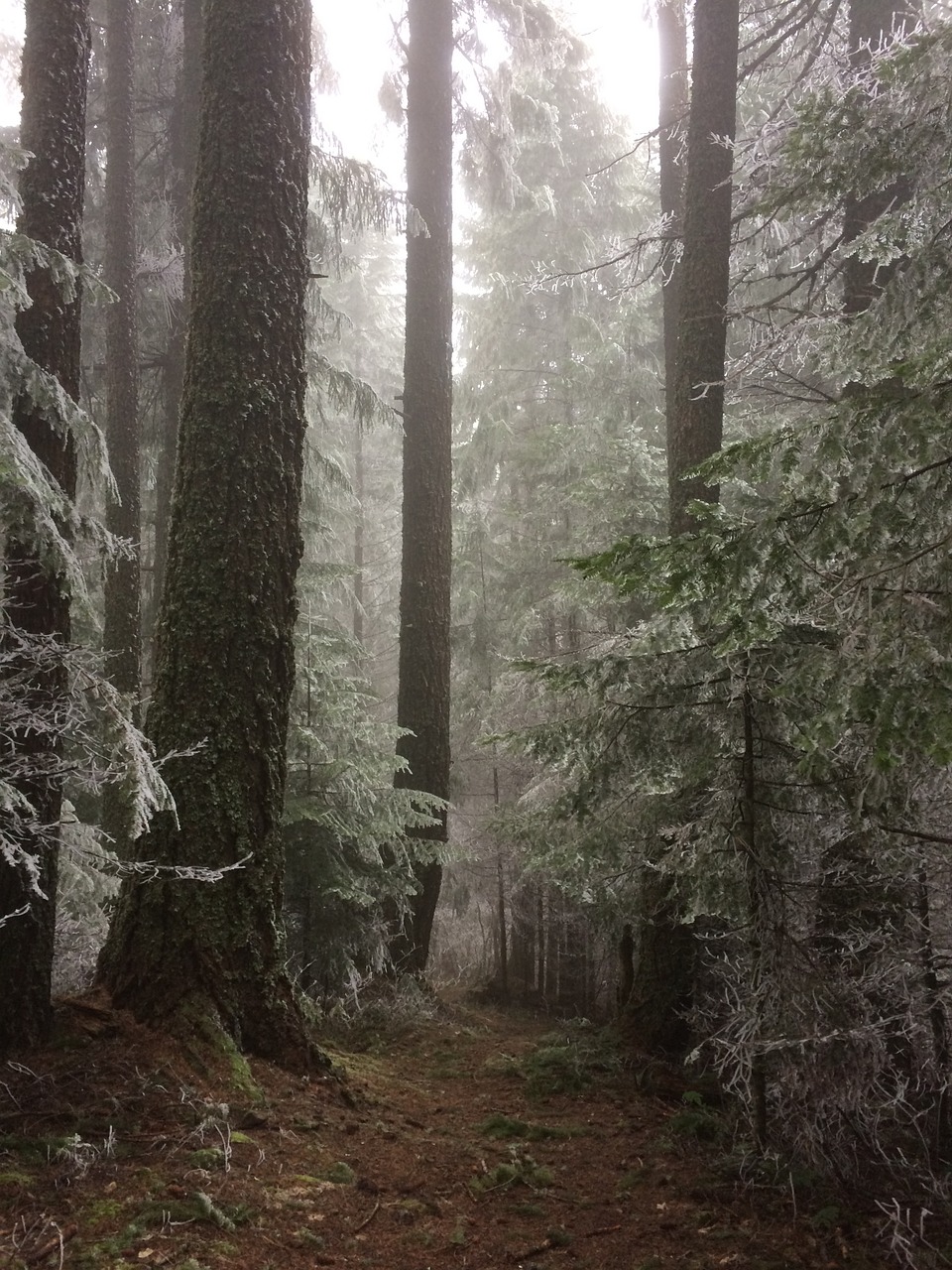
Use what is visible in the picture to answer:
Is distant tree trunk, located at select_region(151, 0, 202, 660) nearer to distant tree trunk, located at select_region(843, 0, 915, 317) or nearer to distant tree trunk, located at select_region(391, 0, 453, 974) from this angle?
distant tree trunk, located at select_region(391, 0, 453, 974)

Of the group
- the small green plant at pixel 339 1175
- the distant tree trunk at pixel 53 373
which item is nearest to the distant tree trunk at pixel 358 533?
the distant tree trunk at pixel 53 373

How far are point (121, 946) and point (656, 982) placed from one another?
3.87 metres

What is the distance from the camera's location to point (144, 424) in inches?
455

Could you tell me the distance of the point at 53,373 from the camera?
4.27 m

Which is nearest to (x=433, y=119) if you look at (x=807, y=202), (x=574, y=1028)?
(x=807, y=202)

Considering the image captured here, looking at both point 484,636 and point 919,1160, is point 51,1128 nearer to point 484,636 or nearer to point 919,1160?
point 919,1160

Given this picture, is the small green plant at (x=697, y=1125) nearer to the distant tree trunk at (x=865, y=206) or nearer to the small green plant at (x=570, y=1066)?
the small green plant at (x=570, y=1066)

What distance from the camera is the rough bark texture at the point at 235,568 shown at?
4.20 m

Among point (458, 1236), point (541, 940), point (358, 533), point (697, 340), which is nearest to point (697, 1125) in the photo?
point (458, 1236)

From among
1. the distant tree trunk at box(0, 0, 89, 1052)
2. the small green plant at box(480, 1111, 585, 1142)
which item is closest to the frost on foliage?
the small green plant at box(480, 1111, 585, 1142)

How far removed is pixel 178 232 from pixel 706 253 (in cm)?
735

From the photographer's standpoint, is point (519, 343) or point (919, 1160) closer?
point (919, 1160)

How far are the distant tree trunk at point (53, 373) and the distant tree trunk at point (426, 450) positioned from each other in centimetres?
441

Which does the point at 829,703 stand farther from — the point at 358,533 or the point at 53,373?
the point at 358,533
